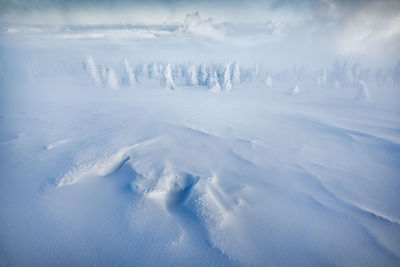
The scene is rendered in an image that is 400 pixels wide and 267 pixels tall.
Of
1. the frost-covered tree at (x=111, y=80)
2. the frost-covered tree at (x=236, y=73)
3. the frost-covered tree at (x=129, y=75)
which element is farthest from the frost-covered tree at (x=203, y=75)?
the frost-covered tree at (x=111, y=80)

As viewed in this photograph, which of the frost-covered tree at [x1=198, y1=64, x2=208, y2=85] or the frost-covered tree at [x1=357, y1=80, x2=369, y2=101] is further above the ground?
the frost-covered tree at [x1=198, y1=64, x2=208, y2=85]

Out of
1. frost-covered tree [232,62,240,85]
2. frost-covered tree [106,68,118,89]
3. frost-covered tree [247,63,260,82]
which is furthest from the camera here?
frost-covered tree [247,63,260,82]

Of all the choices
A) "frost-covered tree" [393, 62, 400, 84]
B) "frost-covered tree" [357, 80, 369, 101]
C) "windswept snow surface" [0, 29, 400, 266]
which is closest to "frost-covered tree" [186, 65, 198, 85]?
"frost-covered tree" [357, 80, 369, 101]

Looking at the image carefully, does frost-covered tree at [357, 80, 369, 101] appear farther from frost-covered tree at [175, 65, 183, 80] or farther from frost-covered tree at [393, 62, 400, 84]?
frost-covered tree at [175, 65, 183, 80]

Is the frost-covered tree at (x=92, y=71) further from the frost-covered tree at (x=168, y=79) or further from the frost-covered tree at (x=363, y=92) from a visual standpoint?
the frost-covered tree at (x=363, y=92)

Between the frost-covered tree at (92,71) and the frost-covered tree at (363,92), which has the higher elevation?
the frost-covered tree at (92,71)

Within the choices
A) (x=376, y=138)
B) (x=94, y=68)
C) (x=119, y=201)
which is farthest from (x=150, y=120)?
(x=94, y=68)

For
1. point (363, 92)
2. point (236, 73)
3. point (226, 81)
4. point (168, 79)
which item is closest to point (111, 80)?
point (168, 79)

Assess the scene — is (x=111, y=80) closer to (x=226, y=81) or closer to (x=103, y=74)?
(x=103, y=74)

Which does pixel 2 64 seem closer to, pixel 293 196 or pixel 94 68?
pixel 94 68

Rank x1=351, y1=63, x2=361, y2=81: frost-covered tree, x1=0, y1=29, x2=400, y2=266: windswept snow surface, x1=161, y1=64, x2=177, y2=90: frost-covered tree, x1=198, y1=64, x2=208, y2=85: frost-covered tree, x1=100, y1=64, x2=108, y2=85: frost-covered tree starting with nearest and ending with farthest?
x1=0, y1=29, x2=400, y2=266: windswept snow surface, x1=161, y1=64, x2=177, y2=90: frost-covered tree, x1=100, y1=64, x2=108, y2=85: frost-covered tree, x1=198, y1=64, x2=208, y2=85: frost-covered tree, x1=351, y1=63, x2=361, y2=81: frost-covered tree
